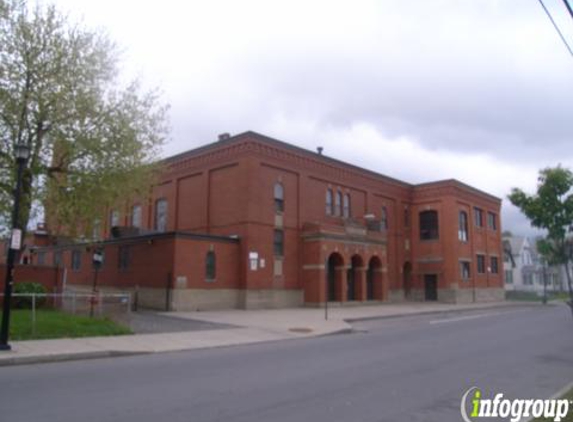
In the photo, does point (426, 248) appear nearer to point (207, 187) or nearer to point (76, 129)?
point (207, 187)

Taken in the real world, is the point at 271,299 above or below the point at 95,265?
below

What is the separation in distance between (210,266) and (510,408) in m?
23.3

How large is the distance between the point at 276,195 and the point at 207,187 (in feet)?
15.3

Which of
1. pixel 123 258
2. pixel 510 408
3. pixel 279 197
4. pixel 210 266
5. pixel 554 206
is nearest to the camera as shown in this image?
pixel 510 408

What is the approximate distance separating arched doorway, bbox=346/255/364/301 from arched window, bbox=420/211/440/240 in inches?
478

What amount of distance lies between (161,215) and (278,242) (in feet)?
36.0

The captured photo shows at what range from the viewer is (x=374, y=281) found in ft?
131

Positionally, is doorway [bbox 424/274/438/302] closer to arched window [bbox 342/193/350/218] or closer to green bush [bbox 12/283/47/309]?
arched window [bbox 342/193/350/218]

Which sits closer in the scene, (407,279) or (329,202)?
(329,202)

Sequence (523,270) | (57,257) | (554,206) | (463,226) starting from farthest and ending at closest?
(523,270)
(463,226)
(57,257)
(554,206)

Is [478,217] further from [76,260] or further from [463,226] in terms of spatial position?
[76,260]

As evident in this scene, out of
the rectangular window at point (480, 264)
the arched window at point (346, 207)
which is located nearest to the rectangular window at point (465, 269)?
the rectangular window at point (480, 264)

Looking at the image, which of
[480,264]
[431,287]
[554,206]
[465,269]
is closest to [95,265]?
[554,206]

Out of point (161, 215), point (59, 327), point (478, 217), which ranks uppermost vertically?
point (478, 217)
